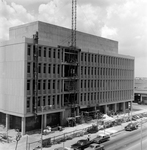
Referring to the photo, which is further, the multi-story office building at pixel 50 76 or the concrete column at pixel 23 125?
the multi-story office building at pixel 50 76

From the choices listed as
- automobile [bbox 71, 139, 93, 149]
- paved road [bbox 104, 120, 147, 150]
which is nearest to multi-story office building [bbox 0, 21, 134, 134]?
automobile [bbox 71, 139, 93, 149]

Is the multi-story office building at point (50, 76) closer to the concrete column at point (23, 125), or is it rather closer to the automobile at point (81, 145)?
the concrete column at point (23, 125)

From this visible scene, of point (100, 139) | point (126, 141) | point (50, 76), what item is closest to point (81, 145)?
point (100, 139)

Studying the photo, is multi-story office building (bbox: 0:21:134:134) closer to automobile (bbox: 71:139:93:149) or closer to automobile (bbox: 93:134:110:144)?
automobile (bbox: 71:139:93:149)

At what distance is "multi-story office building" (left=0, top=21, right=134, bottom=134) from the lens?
48.3 m

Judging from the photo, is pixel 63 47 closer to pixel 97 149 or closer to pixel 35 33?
pixel 35 33

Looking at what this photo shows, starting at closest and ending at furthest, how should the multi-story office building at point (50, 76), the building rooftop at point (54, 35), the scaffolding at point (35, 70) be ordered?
the scaffolding at point (35, 70) → the multi-story office building at point (50, 76) → the building rooftop at point (54, 35)

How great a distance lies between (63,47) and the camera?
183 ft

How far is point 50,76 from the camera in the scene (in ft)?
173

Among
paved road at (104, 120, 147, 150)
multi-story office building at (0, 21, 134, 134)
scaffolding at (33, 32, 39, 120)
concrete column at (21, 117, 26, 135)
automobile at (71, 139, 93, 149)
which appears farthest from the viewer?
multi-story office building at (0, 21, 134, 134)

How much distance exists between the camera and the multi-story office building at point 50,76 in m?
48.3

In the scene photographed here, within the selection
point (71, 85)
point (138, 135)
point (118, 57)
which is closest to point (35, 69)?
point (71, 85)

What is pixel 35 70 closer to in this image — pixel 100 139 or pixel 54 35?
pixel 54 35

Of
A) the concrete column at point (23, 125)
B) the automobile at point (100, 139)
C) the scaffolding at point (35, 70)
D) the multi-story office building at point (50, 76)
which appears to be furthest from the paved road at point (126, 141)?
the concrete column at point (23, 125)
